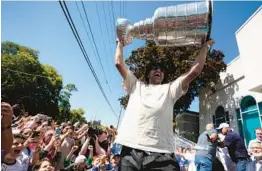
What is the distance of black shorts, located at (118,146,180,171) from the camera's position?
1669 mm

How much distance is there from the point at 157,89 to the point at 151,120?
1.07 ft

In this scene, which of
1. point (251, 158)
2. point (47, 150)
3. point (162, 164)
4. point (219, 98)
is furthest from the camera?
point (219, 98)


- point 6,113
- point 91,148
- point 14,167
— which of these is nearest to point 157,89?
point 6,113

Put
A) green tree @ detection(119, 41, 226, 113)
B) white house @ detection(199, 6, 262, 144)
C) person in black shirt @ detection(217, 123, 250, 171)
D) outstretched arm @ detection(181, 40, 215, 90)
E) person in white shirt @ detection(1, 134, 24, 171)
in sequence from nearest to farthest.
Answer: outstretched arm @ detection(181, 40, 215, 90), person in white shirt @ detection(1, 134, 24, 171), person in black shirt @ detection(217, 123, 250, 171), white house @ detection(199, 6, 262, 144), green tree @ detection(119, 41, 226, 113)

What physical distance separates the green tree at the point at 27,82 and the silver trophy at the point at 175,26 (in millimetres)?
28282

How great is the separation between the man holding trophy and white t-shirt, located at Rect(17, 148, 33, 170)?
2.56 metres

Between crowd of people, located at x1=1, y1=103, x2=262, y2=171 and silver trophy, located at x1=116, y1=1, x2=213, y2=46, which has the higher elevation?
silver trophy, located at x1=116, y1=1, x2=213, y2=46

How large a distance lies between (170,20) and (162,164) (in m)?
1.26

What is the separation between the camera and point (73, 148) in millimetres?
5836

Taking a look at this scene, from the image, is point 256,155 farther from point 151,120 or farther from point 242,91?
point 242,91

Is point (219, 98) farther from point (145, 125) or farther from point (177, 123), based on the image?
point (145, 125)

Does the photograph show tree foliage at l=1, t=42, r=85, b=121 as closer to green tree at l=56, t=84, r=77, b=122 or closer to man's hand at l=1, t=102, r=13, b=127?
green tree at l=56, t=84, r=77, b=122

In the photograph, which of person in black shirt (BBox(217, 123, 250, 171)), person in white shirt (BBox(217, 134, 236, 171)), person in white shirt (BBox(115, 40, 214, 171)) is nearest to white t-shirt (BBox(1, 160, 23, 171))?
person in white shirt (BBox(115, 40, 214, 171))

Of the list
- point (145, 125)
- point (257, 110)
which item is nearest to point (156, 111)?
point (145, 125)
